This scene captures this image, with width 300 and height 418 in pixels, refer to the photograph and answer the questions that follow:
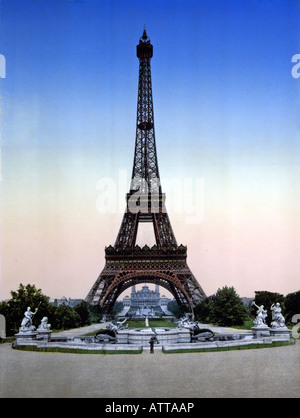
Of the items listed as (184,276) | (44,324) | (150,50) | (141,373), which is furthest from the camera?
(150,50)

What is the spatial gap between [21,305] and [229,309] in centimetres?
2135

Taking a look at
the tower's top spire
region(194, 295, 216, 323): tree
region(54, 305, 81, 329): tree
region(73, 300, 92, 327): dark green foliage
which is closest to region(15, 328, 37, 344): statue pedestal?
region(54, 305, 81, 329): tree

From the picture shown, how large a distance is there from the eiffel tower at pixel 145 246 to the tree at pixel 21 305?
1517cm

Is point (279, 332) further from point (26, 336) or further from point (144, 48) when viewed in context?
point (144, 48)

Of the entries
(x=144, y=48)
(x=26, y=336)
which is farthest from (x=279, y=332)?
(x=144, y=48)

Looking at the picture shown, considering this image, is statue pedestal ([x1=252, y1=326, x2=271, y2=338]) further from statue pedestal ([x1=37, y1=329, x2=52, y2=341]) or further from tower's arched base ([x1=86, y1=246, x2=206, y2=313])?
tower's arched base ([x1=86, y1=246, x2=206, y2=313])

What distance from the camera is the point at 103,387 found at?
14797mm

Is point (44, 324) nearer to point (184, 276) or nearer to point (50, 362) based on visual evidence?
point (50, 362)

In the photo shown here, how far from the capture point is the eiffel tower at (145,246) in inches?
2047

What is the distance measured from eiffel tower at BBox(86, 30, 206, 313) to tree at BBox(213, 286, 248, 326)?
6499mm

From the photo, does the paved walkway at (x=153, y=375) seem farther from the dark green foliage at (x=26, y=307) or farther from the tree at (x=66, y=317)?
the tree at (x=66, y=317)

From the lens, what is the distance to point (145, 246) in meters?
53.9
